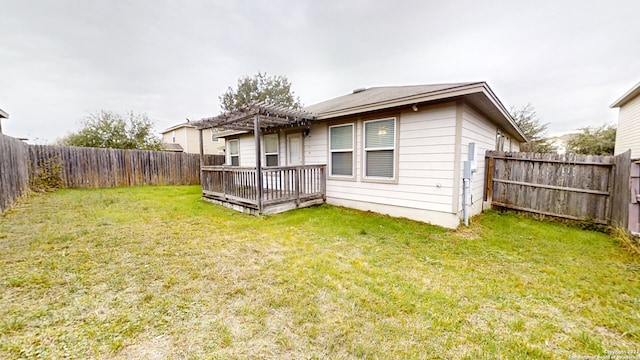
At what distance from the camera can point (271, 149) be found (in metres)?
8.59

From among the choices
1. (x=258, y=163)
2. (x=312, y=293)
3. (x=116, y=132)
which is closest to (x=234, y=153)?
(x=258, y=163)

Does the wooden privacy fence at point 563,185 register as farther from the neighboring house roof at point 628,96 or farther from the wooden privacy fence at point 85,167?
the wooden privacy fence at point 85,167

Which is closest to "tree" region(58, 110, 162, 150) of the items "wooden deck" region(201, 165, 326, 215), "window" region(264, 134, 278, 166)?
"window" region(264, 134, 278, 166)

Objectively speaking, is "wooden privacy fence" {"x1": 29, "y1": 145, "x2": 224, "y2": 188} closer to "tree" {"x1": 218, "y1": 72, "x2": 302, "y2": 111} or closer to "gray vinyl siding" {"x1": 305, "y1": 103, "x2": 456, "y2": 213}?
"gray vinyl siding" {"x1": 305, "y1": 103, "x2": 456, "y2": 213}

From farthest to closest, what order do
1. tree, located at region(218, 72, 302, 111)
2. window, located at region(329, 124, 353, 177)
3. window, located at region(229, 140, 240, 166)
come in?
tree, located at region(218, 72, 302, 111)
window, located at region(229, 140, 240, 166)
window, located at region(329, 124, 353, 177)

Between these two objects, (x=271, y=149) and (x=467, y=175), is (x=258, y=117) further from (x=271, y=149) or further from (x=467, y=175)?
(x=467, y=175)

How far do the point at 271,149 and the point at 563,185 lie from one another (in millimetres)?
8258

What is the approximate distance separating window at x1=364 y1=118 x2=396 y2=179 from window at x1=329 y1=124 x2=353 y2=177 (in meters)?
0.51

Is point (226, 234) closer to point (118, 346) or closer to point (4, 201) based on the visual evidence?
point (118, 346)

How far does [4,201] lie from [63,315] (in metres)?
6.23

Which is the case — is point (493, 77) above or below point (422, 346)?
above

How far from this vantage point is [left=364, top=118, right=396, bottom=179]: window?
17.9ft

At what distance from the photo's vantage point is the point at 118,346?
1.66m

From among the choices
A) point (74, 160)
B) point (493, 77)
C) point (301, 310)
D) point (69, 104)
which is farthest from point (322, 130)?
point (69, 104)
